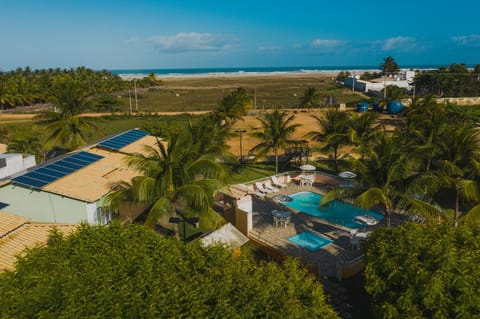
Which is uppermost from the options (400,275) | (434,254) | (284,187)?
(434,254)

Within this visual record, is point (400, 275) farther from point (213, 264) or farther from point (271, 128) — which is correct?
point (271, 128)

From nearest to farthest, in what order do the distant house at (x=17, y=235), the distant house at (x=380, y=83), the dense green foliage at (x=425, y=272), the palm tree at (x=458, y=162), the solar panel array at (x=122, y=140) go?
the dense green foliage at (x=425, y=272) → the distant house at (x=17, y=235) → the palm tree at (x=458, y=162) → the solar panel array at (x=122, y=140) → the distant house at (x=380, y=83)

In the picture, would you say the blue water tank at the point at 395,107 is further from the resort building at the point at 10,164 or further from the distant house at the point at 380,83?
the resort building at the point at 10,164

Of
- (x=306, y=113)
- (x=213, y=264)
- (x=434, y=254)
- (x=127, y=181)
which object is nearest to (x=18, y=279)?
(x=213, y=264)

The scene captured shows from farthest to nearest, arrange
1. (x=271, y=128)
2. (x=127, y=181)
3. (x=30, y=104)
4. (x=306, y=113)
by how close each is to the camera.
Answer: (x=30, y=104), (x=306, y=113), (x=271, y=128), (x=127, y=181)

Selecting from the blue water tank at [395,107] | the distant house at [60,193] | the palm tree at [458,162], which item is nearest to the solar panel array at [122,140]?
the distant house at [60,193]

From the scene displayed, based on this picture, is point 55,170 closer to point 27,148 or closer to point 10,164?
point 10,164

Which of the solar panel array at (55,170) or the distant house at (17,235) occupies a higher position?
the solar panel array at (55,170)

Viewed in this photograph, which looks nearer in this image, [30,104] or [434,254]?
[434,254]
